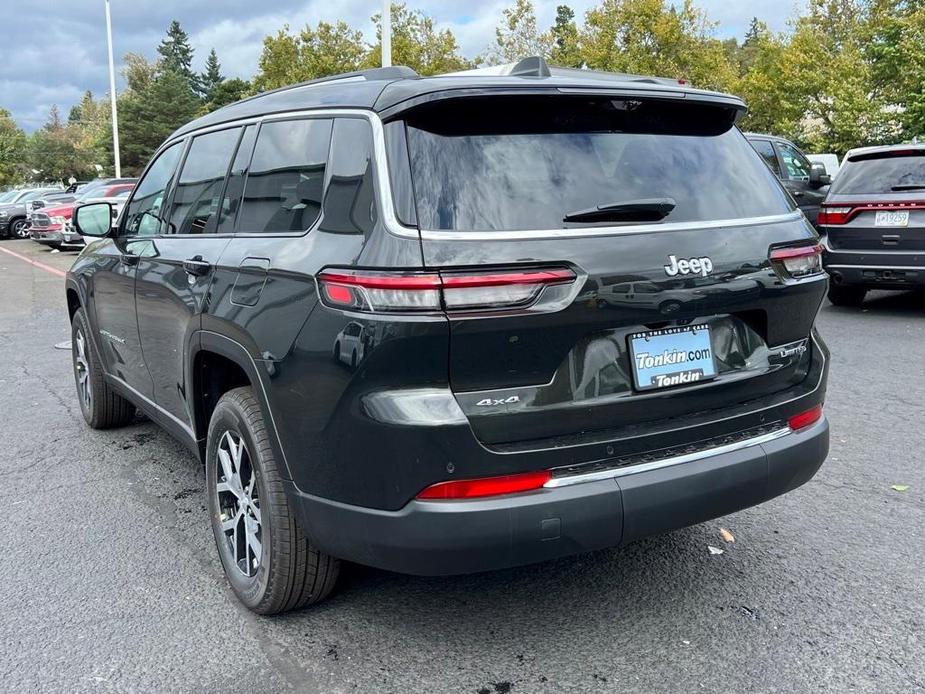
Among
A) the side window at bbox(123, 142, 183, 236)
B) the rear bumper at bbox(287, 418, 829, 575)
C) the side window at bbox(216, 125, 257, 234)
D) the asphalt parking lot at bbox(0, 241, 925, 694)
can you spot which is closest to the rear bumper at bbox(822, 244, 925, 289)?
the asphalt parking lot at bbox(0, 241, 925, 694)

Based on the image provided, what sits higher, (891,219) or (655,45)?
(655,45)

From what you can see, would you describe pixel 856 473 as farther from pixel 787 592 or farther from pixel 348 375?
pixel 348 375

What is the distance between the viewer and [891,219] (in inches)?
329

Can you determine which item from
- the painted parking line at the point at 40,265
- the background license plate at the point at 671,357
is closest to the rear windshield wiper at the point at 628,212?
the background license plate at the point at 671,357

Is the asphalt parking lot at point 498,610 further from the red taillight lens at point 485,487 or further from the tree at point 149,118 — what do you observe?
the tree at point 149,118

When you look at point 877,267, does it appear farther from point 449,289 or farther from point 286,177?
point 449,289

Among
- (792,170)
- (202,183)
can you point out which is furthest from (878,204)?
(202,183)

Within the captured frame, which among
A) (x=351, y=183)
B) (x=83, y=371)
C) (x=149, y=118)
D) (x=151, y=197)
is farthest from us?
(x=149, y=118)

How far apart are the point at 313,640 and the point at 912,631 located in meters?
2.08

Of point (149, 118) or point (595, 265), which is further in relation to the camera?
point (149, 118)

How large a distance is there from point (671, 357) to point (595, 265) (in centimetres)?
42

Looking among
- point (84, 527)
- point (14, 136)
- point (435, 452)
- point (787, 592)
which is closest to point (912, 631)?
point (787, 592)

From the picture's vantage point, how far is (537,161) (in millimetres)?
2566

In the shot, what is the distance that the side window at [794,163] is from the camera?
11750 millimetres
